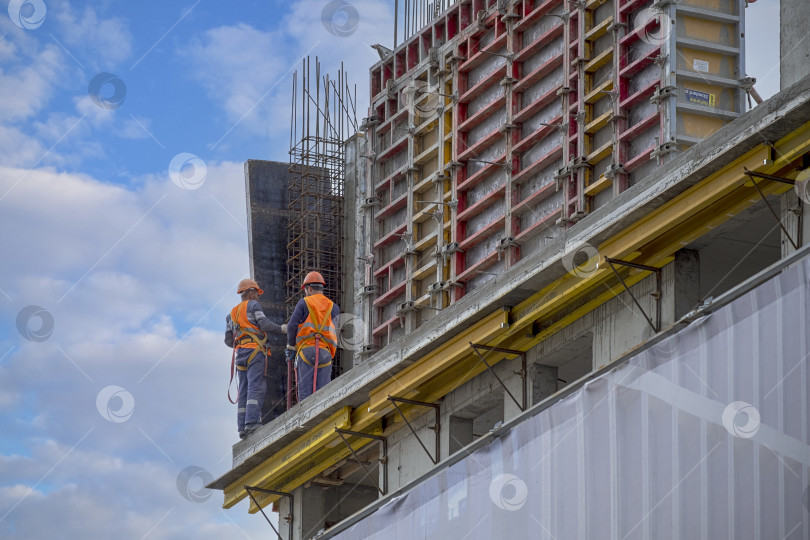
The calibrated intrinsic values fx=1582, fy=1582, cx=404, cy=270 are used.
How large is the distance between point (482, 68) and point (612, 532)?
1129 centimetres

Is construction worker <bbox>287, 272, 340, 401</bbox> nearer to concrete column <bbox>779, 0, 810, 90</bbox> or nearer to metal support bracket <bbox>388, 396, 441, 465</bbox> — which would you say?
metal support bracket <bbox>388, 396, 441, 465</bbox>

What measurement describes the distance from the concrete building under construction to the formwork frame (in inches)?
1.7

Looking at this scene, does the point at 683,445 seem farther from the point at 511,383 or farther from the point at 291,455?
the point at 291,455

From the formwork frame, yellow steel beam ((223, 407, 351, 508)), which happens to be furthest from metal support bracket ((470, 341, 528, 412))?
yellow steel beam ((223, 407, 351, 508))

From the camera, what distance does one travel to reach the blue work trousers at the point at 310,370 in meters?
24.0

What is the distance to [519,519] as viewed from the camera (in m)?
16.5

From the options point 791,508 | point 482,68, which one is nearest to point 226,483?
point 482,68

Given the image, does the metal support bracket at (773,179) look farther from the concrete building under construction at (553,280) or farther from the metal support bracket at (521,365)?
the metal support bracket at (521,365)

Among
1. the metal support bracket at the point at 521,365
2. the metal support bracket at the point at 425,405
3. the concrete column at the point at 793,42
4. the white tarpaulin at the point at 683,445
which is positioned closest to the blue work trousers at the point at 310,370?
the metal support bracket at the point at 425,405

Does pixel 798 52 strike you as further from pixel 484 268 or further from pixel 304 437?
pixel 304 437

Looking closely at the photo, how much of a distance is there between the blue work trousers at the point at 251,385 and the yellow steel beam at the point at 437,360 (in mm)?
2989

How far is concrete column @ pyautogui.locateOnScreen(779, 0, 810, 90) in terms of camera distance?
1588 cm

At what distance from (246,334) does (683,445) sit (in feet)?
37.6

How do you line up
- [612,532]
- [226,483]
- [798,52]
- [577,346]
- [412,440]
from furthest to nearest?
[226,483]
[412,440]
[577,346]
[798,52]
[612,532]
